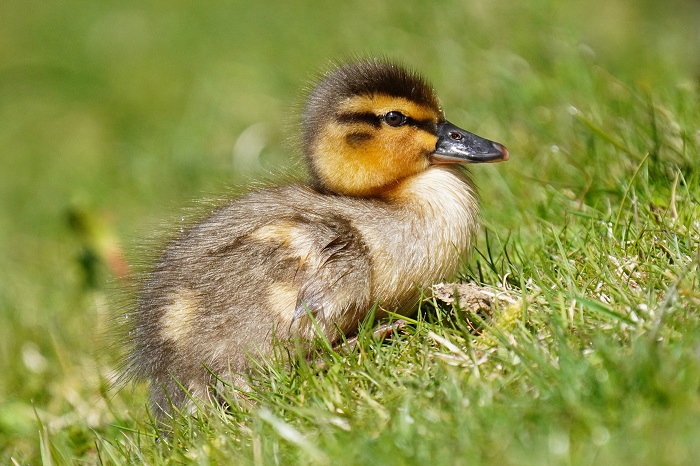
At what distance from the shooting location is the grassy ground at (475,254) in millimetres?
2576

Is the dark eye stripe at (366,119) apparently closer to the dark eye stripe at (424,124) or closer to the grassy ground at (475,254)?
the dark eye stripe at (424,124)

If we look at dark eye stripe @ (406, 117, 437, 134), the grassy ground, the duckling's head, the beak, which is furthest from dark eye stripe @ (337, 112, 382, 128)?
the grassy ground

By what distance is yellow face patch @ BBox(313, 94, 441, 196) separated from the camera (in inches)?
151

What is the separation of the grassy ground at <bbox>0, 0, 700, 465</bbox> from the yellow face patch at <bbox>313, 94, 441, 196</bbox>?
0.37 meters

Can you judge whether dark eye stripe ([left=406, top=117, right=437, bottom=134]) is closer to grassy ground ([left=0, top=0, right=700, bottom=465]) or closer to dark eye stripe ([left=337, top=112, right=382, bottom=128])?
dark eye stripe ([left=337, top=112, right=382, bottom=128])

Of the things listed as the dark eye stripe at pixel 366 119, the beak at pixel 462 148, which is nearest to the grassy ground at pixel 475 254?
the beak at pixel 462 148

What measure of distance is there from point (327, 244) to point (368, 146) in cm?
56

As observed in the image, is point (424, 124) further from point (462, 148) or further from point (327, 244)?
point (327, 244)

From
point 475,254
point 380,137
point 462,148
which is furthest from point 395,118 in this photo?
point 475,254

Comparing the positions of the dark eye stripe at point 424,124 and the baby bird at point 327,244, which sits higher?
the dark eye stripe at point 424,124

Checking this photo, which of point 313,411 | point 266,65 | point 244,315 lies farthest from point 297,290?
point 266,65

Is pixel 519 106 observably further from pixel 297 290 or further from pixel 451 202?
pixel 297 290

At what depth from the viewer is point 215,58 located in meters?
10.4

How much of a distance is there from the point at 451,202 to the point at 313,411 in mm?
1200
